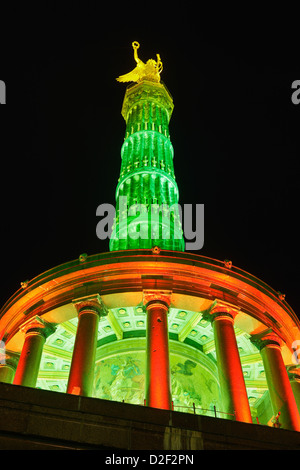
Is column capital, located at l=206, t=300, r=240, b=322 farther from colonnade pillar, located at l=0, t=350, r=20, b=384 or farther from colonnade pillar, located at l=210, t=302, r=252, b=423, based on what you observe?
colonnade pillar, located at l=0, t=350, r=20, b=384

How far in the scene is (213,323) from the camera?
29.8 m

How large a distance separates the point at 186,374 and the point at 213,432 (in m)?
15.9

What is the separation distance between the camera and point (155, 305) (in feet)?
95.3

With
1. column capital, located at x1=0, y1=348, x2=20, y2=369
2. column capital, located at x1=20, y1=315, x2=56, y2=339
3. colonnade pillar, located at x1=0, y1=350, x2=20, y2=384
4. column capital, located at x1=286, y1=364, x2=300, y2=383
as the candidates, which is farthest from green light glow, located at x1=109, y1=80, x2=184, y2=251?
column capital, located at x1=286, y1=364, x2=300, y2=383

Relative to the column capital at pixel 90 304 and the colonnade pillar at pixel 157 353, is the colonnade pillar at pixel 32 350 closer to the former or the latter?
the column capital at pixel 90 304

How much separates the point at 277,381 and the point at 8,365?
17838 mm

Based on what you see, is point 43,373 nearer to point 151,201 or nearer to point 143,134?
point 151,201

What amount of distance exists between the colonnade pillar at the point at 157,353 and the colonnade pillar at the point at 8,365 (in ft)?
34.8

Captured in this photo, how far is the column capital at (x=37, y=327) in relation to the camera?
100 ft

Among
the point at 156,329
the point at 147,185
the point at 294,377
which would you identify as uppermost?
the point at 147,185

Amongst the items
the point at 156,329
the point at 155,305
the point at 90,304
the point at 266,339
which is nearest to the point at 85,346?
the point at 90,304

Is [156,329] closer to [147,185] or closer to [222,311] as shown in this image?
[222,311]
